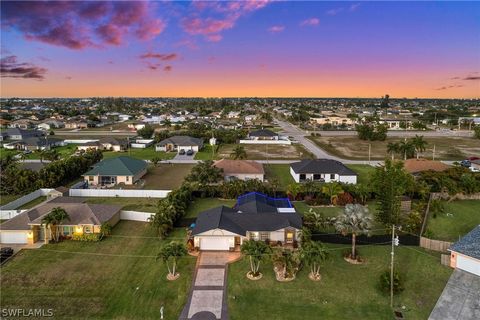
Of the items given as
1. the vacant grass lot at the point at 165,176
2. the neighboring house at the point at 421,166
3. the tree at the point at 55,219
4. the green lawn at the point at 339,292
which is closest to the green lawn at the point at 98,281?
the tree at the point at 55,219

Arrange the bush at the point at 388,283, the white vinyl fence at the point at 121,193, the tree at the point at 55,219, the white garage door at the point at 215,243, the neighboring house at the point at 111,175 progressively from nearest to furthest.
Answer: the bush at the point at 388,283 → the white garage door at the point at 215,243 → the tree at the point at 55,219 → the white vinyl fence at the point at 121,193 → the neighboring house at the point at 111,175

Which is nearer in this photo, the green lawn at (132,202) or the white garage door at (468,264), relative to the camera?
the white garage door at (468,264)

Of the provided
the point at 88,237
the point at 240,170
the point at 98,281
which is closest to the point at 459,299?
the point at 98,281

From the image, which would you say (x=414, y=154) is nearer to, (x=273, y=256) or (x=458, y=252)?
(x=458, y=252)

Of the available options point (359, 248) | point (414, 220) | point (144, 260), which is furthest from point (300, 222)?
point (144, 260)

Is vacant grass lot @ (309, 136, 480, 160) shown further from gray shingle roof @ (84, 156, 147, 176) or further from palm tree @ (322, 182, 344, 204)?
gray shingle roof @ (84, 156, 147, 176)

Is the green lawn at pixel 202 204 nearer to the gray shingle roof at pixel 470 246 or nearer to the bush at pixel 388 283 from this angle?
the bush at pixel 388 283

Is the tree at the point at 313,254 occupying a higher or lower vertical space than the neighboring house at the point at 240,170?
lower
